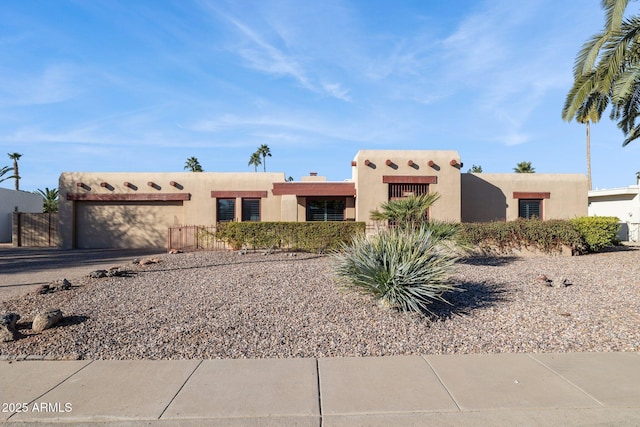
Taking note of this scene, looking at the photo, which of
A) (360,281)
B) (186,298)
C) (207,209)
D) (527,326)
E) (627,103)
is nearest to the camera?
(527,326)

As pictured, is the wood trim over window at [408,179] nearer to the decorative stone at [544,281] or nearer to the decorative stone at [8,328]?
the decorative stone at [544,281]

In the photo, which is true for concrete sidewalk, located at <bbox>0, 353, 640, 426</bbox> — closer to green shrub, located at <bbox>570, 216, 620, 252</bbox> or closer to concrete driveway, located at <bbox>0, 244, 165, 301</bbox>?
concrete driveway, located at <bbox>0, 244, 165, 301</bbox>

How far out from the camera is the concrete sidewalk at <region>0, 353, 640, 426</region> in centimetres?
383

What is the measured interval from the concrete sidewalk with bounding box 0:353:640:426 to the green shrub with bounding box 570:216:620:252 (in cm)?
1149

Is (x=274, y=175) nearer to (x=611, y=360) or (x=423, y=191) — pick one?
(x=423, y=191)

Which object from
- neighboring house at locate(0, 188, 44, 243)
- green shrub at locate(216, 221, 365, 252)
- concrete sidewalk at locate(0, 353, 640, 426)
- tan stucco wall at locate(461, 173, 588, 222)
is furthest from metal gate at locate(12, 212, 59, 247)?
concrete sidewalk at locate(0, 353, 640, 426)

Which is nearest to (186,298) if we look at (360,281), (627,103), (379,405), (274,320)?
(274,320)

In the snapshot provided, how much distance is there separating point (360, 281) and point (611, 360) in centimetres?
353

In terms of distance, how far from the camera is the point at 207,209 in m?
21.0

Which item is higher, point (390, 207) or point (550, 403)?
point (390, 207)

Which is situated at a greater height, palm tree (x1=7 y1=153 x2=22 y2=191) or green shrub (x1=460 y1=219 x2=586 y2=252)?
palm tree (x1=7 y1=153 x2=22 y2=191)

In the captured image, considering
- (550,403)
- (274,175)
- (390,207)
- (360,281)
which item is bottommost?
(550,403)

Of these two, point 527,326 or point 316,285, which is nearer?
point 527,326

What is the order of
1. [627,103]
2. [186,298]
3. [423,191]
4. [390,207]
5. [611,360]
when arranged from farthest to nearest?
[423,191] → [627,103] → [390,207] → [186,298] → [611,360]
